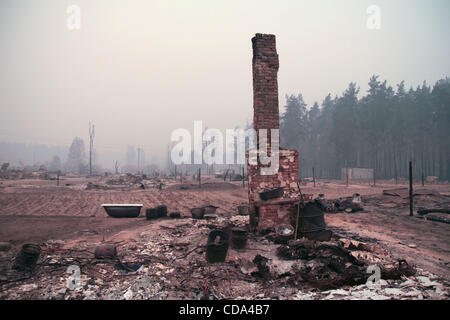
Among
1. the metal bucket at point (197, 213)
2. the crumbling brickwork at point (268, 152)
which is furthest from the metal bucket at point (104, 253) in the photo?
the metal bucket at point (197, 213)

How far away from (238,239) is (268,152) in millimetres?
2379

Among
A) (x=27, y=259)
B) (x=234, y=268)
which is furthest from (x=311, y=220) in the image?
(x=27, y=259)

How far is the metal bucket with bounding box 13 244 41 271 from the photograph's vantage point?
478cm

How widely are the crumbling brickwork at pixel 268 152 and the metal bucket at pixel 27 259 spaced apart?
15.6 ft

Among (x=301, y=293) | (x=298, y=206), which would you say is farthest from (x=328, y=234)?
(x=301, y=293)

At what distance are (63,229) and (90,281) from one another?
529 cm

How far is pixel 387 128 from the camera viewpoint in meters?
39.2

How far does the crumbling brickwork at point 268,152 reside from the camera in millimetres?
6387

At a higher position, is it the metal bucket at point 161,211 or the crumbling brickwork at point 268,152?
the crumbling brickwork at point 268,152

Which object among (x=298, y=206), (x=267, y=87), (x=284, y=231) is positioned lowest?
(x=284, y=231)

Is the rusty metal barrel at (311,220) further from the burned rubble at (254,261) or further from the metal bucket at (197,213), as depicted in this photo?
the metal bucket at (197,213)

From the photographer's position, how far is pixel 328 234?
598 centimetres
